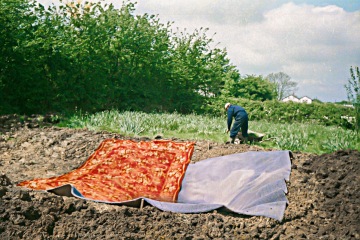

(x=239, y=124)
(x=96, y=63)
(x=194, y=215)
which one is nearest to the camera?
(x=194, y=215)

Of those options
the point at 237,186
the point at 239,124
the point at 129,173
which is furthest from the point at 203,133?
the point at 237,186

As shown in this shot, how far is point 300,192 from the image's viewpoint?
18.5 ft

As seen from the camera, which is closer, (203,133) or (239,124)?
(239,124)

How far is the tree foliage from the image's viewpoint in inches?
439

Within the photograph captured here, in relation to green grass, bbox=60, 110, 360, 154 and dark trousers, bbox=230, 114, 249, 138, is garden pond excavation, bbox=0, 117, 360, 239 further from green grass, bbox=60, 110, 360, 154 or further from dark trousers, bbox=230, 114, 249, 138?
green grass, bbox=60, 110, 360, 154

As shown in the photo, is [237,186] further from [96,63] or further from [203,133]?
[96,63]

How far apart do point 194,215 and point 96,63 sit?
29.2 feet

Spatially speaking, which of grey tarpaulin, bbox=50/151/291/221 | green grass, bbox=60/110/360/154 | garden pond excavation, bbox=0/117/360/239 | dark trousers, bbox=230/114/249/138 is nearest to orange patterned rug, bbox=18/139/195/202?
grey tarpaulin, bbox=50/151/291/221

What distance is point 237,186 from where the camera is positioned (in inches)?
232

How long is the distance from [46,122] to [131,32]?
192 inches

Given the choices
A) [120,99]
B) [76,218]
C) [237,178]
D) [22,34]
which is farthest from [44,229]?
[120,99]

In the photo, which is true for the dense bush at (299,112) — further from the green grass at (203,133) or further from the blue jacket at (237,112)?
the blue jacket at (237,112)

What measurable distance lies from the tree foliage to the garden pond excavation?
4449 mm

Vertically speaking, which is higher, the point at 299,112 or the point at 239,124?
the point at 299,112
